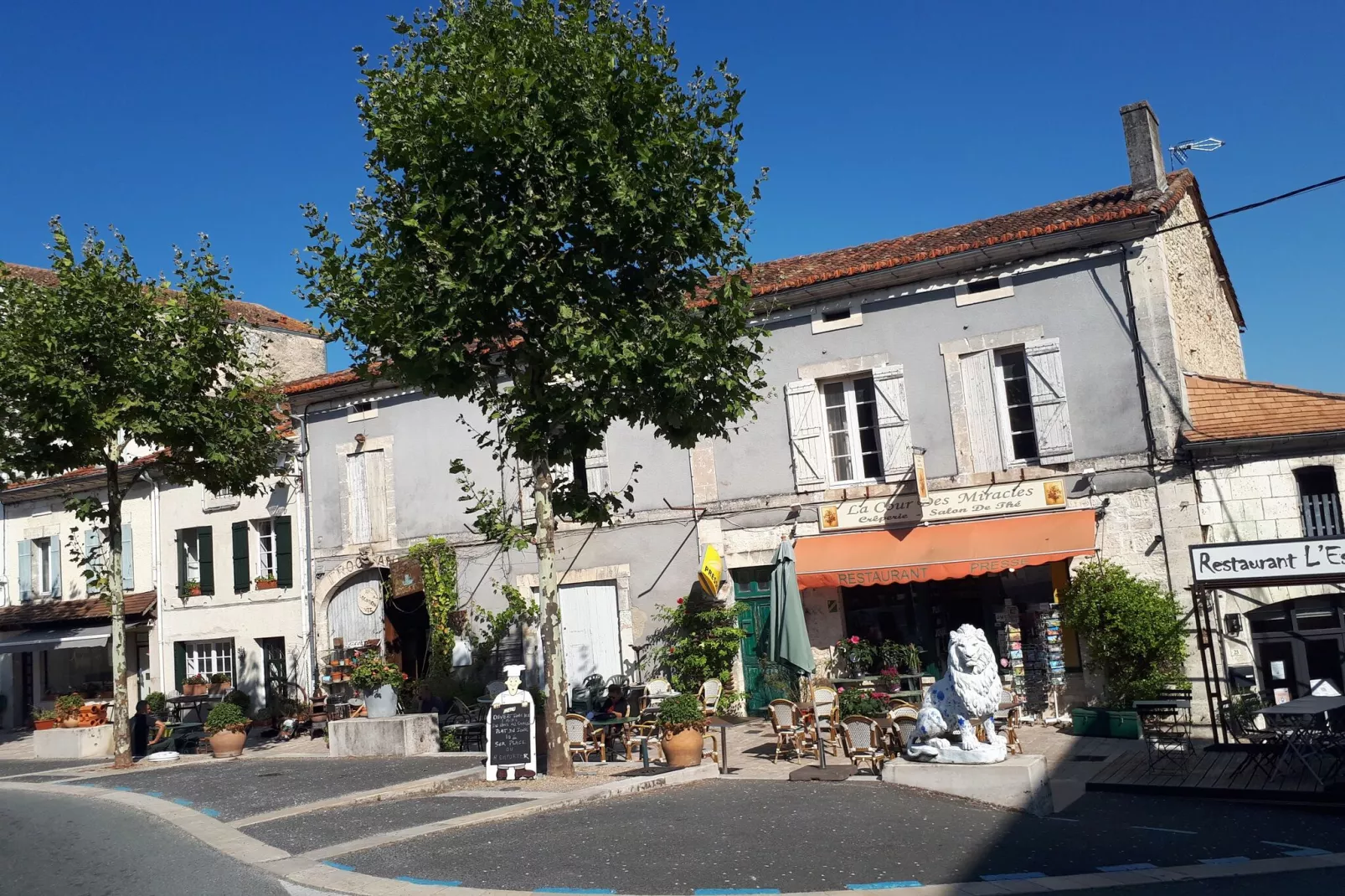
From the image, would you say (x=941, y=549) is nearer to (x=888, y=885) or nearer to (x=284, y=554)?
(x=888, y=885)

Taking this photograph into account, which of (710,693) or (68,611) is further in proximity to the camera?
(68,611)

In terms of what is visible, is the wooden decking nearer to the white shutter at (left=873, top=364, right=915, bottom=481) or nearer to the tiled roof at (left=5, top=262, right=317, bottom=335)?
the white shutter at (left=873, top=364, right=915, bottom=481)

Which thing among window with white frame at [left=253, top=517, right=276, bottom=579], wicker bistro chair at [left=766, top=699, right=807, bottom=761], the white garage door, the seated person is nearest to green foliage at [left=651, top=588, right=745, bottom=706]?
the white garage door

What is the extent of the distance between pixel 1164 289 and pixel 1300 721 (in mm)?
6338

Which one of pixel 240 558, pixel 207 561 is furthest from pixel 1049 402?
pixel 207 561

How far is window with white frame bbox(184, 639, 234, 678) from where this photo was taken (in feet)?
72.3

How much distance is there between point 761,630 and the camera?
53.7 feet

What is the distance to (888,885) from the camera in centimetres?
700

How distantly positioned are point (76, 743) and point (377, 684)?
6719mm

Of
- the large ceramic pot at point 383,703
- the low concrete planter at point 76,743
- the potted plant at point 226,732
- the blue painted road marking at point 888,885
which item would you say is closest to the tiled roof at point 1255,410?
the blue painted road marking at point 888,885

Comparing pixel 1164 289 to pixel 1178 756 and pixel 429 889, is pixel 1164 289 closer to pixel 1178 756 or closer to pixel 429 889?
pixel 1178 756

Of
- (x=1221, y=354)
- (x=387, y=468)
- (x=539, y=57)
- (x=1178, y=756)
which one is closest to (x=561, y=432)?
(x=539, y=57)

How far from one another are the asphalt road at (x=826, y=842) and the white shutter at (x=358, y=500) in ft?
37.4

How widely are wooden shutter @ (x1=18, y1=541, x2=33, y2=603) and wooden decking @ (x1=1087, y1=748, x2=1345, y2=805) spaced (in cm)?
2464
